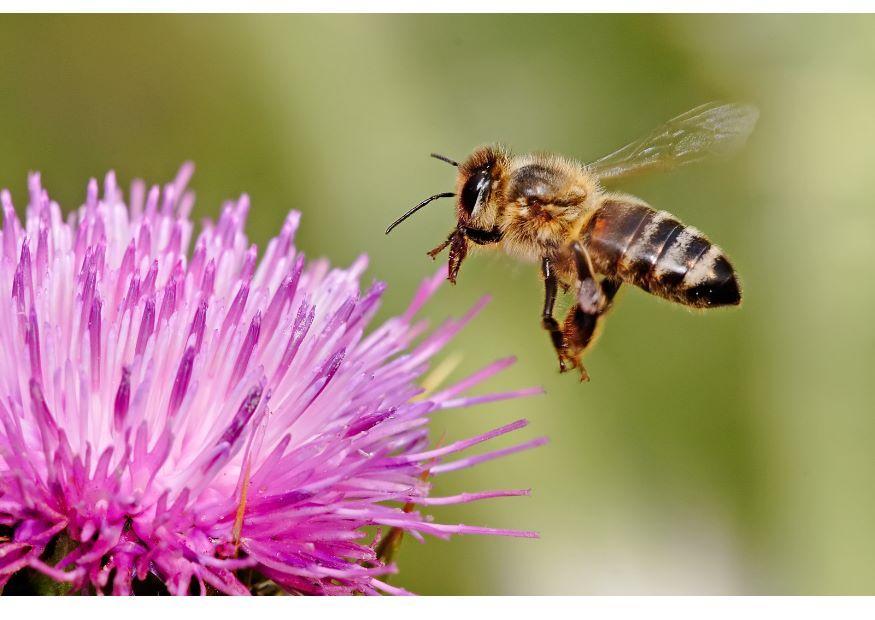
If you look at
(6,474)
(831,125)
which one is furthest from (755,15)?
(6,474)

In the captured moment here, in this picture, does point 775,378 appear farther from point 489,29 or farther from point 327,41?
point 327,41

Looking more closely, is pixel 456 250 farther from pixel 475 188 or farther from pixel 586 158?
pixel 586 158

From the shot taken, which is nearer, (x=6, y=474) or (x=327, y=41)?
(x=6, y=474)

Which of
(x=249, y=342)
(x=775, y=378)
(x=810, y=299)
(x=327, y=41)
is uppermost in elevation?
(x=327, y=41)

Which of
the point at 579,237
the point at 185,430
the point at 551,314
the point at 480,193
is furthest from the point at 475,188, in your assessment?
the point at 185,430

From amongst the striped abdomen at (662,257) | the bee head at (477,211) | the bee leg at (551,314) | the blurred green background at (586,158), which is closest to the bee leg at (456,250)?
the bee head at (477,211)

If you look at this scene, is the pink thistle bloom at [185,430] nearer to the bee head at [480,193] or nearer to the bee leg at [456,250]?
the bee leg at [456,250]
